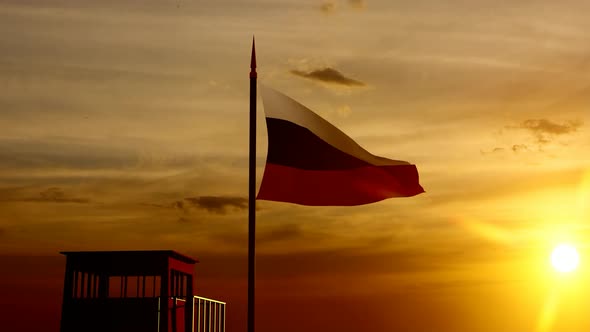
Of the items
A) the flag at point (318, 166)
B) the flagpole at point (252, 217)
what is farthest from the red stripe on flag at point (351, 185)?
the flagpole at point (252, 217)

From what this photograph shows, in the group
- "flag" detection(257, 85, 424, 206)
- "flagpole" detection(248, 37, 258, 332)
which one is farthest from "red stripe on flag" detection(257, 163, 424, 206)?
"flagpole" detection(248, 37, 258, 332)

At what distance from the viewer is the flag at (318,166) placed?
51.3 feet

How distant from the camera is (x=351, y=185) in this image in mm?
16516

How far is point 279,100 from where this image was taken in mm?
15797

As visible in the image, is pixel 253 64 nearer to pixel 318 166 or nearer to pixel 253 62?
pixel 253 62

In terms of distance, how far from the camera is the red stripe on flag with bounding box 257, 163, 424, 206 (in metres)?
16.0

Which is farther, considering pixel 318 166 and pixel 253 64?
pixel 318 166

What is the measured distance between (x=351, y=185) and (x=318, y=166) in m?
0.77

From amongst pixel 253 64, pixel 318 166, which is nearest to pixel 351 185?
pixel 318 166

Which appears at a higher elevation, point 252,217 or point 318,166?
point 318,166

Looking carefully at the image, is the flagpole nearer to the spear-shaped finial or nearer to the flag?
the spear-shaped finial

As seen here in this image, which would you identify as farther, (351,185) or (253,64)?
(351,185)

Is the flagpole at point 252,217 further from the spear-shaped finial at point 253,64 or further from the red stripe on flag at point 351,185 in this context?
the red stripe on flag at point 351,185

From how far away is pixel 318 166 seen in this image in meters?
16.5
